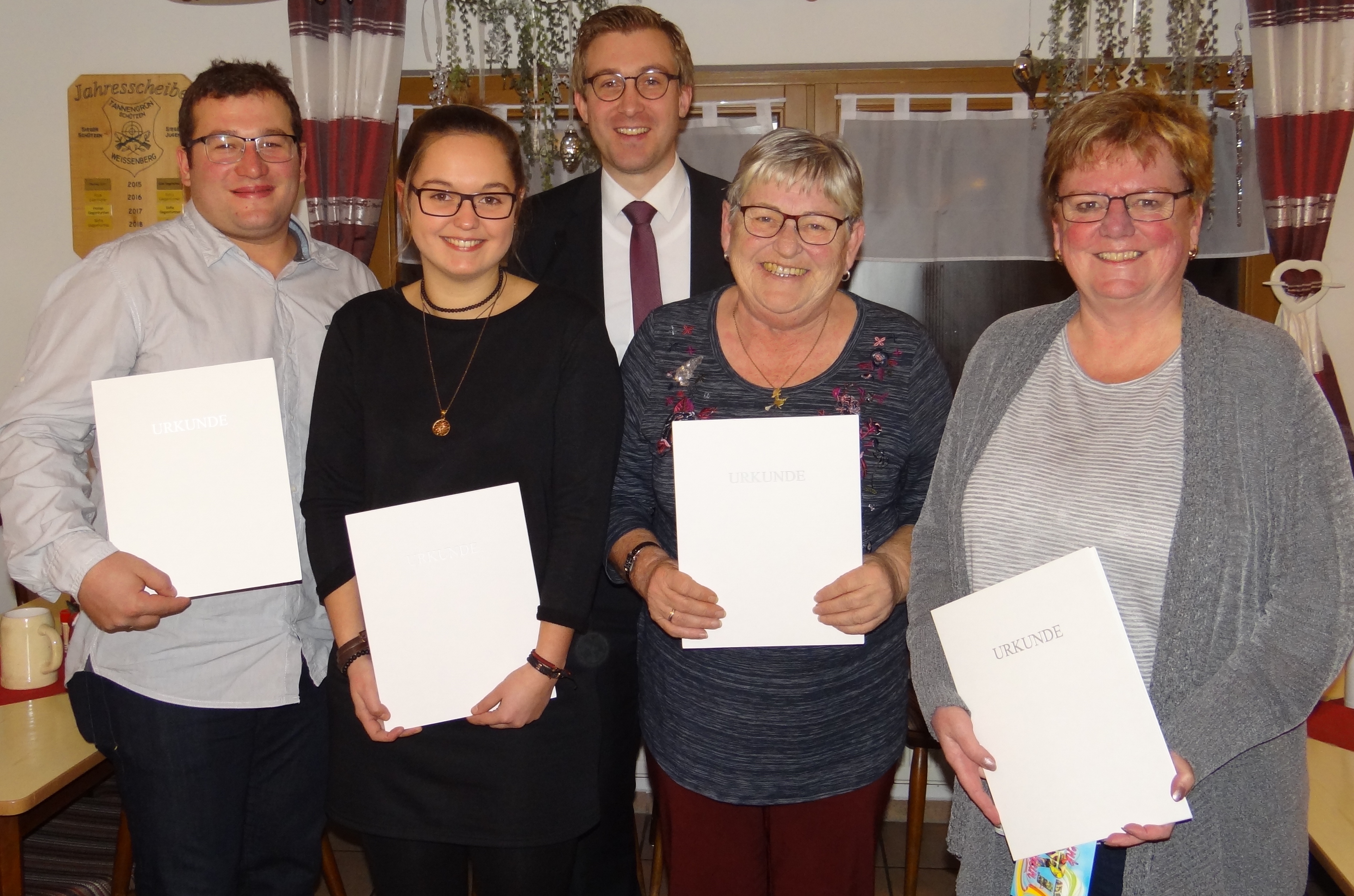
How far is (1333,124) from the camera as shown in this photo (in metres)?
3.29

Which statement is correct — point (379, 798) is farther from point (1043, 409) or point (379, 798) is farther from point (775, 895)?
point (1043, 409)

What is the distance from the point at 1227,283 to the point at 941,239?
1.07m

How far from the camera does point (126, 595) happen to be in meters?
1.79

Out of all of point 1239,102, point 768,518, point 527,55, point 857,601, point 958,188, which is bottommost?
point 857,601

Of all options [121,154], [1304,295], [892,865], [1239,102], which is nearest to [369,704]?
[892,865]

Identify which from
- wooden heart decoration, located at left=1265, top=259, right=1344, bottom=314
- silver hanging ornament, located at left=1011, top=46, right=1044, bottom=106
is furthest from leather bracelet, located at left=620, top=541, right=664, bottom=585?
wooden heart decoration, located at left=1265, top=259, right=1344, bottom=314

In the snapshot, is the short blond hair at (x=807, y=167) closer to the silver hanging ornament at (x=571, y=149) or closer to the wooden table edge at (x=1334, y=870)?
the wooden table edge at (x=1334, y=870)

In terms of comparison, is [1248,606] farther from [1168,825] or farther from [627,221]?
[627,221]

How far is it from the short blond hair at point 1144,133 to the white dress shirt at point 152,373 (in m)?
1.48

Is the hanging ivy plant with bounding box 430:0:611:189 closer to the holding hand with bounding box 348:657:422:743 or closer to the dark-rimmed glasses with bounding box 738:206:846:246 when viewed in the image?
the dark-rimmed glasses with bounding box 738:206:846:246

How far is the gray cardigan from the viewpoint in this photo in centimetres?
137

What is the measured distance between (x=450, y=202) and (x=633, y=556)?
0.73 meters

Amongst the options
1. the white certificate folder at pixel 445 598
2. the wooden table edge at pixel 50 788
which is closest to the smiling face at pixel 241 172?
the white certificate folder at pixel 445 598

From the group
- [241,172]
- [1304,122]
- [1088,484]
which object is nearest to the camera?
[1088,484]
